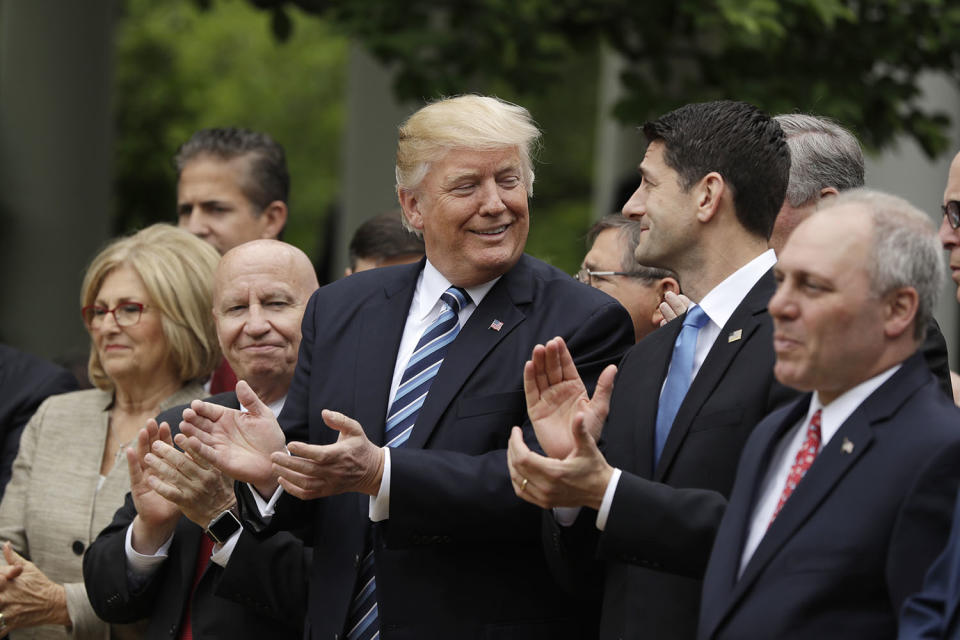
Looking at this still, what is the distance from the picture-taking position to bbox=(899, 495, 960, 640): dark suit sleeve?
317 cm

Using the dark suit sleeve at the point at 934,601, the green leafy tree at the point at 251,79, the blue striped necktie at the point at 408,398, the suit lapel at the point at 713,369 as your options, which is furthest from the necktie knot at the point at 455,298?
the green leafy tree at the point at 251,79

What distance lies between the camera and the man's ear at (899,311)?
342cm

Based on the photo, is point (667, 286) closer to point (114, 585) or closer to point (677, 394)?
point (677, 394)

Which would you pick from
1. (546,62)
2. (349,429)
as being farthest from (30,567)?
(546,62)

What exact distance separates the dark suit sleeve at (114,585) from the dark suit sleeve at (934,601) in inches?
115

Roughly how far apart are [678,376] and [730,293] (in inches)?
11.0

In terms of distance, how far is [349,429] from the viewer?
4.09 m

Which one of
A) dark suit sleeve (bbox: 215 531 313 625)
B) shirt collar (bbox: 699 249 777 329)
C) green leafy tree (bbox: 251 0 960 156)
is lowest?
dark suit sleeve (bbox: 215 531 313 625)

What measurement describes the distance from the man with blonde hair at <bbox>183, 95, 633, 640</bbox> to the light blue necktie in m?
0.38

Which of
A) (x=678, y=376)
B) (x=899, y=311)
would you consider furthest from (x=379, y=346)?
(x=899, y=311)

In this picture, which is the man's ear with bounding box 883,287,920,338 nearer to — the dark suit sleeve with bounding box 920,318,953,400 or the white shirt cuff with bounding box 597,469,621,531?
the dark suit sleeve with bounding box 920,318,953,400

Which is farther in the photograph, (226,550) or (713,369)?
(226,550)

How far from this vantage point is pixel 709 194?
4.29 metres

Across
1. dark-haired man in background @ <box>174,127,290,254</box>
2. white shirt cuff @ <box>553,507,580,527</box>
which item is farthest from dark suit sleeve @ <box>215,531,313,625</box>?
dark-haired man in background @ <box>174,127,290,254</box>
